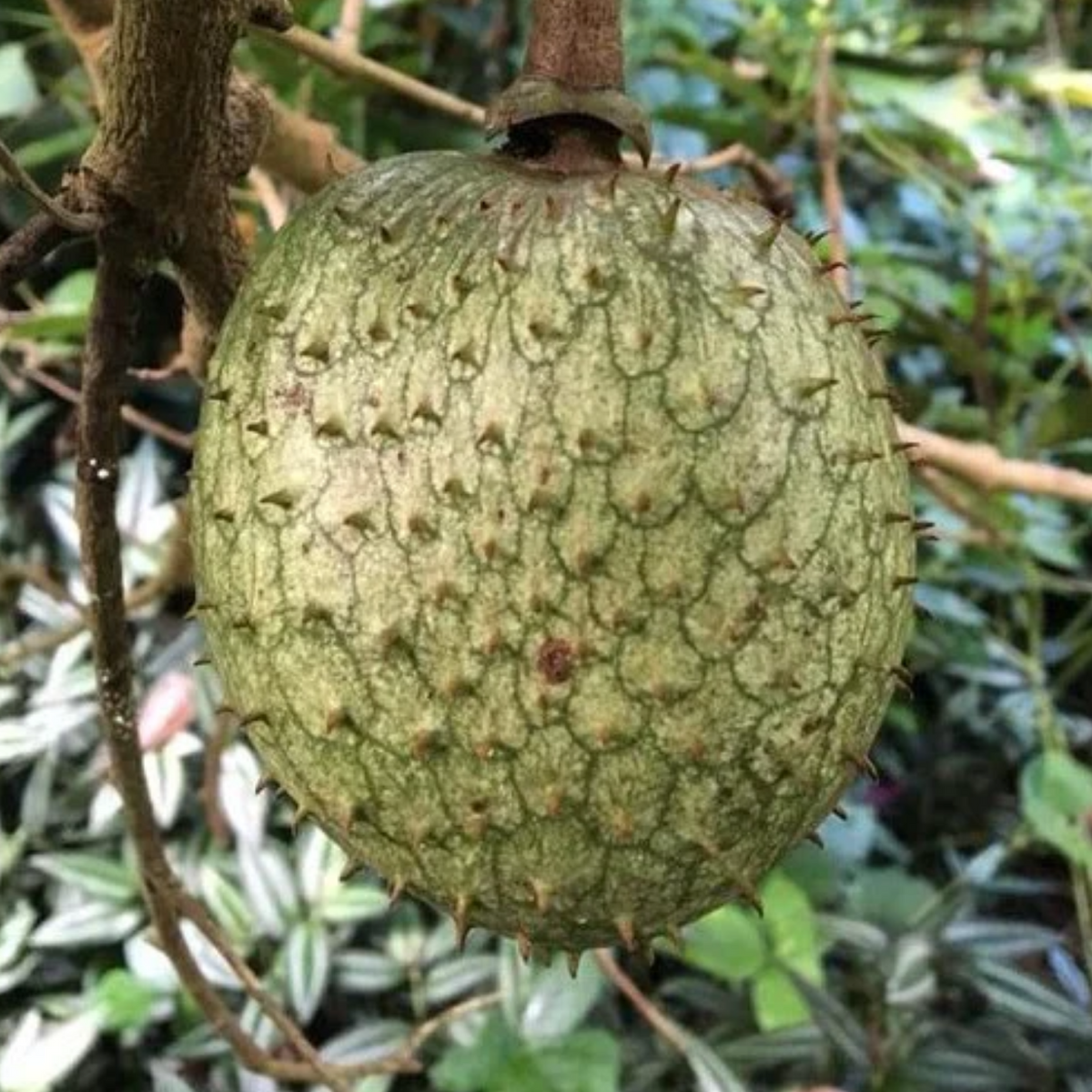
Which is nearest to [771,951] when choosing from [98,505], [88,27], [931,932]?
[931,932]

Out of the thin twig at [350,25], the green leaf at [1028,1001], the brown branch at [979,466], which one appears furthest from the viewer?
the green leaf at [1028,1001]

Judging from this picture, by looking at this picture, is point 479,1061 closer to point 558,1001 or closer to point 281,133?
point 558,1001

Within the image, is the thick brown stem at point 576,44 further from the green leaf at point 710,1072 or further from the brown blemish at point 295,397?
the green leaf at point 710,1072

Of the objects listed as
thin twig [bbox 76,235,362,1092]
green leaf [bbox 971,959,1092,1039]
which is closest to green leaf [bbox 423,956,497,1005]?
thin twig [bbox 76,235,362,1092]

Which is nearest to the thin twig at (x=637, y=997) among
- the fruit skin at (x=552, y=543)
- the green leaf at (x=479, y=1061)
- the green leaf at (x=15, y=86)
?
the green leaf at (x=479, y=1061)

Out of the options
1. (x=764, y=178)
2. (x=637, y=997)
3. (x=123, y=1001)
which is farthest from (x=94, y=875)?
(x=764, y=178)

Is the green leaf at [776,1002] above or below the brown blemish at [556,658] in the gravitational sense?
below
